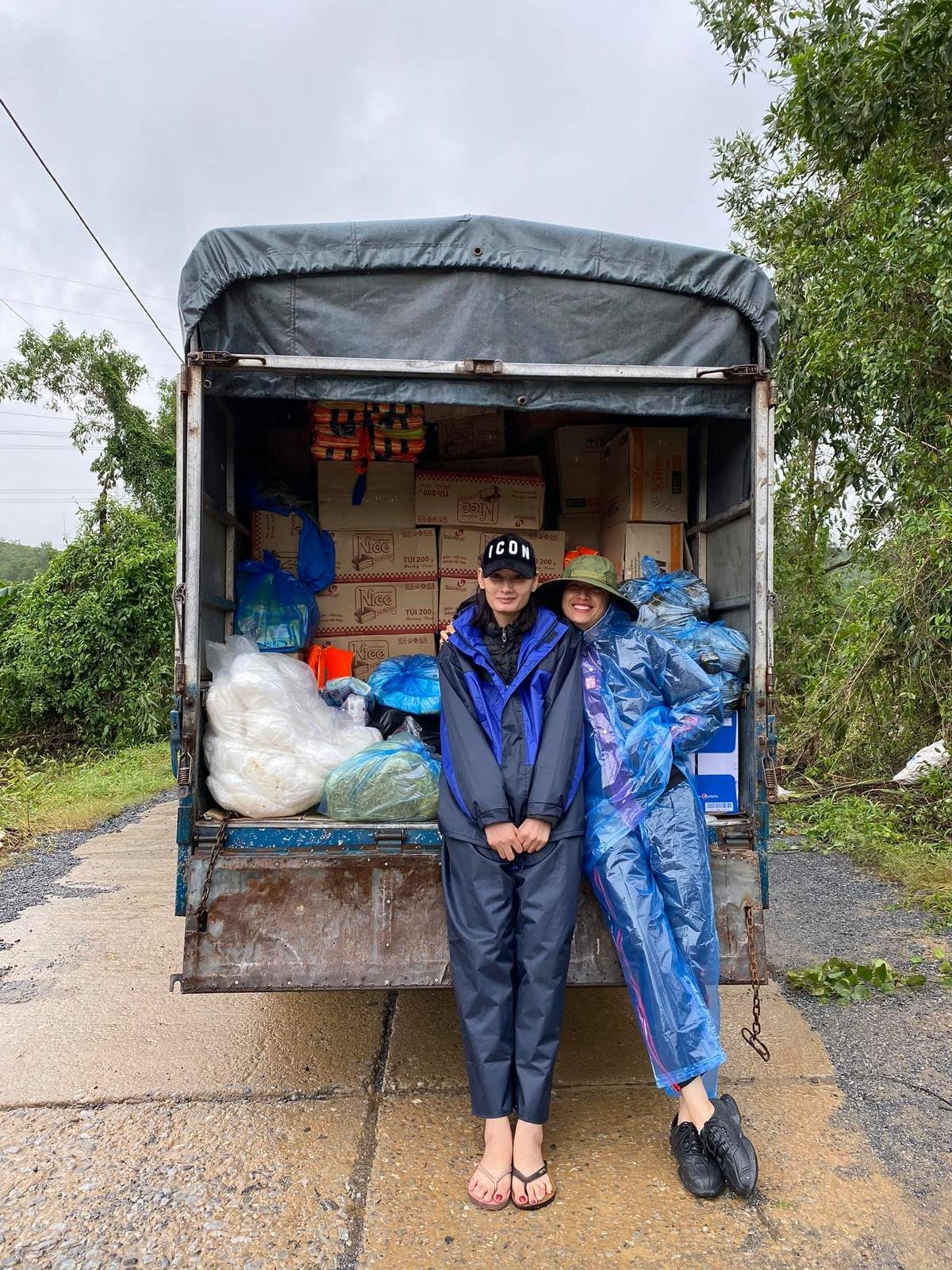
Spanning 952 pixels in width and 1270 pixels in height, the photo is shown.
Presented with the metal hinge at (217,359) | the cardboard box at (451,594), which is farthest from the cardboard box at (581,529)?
the metal hinge at (217,359)

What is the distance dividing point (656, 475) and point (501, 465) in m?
0.88

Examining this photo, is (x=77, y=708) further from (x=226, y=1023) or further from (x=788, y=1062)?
(x=788, y=1062)

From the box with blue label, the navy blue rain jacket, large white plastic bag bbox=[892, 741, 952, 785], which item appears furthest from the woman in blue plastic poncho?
large white plastic bag bbox=[892, 741, 952, 785]

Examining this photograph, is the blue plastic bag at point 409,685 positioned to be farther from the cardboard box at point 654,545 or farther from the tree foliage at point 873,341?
the tree foliage at point 873,341

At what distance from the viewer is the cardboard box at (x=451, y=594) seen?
4.23m

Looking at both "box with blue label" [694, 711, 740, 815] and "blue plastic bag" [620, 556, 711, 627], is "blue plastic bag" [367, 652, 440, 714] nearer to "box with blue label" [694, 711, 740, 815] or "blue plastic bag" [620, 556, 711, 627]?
"blue plastic bag" [620, 556, 711, 627]

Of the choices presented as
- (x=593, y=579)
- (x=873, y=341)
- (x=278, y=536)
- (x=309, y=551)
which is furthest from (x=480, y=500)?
(x=873, y=341)

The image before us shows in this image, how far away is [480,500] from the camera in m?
4.29

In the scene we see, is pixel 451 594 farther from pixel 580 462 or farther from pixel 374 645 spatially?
pixel 580 462

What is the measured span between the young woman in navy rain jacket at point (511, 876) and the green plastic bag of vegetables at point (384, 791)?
0.78 feet

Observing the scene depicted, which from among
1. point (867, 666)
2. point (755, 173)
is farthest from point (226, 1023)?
point (755, 173)

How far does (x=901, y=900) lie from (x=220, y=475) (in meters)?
4.38

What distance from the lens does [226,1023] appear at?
3.56 meters

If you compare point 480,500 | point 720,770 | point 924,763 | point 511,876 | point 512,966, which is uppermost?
point 480,500
